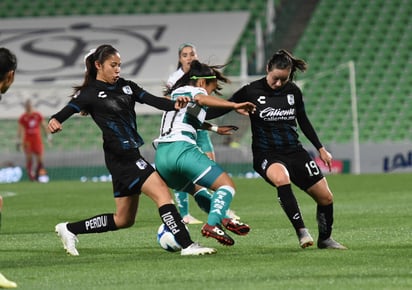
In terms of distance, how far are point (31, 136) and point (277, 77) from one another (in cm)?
1654

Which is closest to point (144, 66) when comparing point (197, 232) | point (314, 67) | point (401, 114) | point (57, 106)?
point (57, 106)

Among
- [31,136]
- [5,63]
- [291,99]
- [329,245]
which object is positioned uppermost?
[5,63]

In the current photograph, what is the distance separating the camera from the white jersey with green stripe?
8.89m

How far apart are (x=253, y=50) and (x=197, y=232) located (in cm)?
1763

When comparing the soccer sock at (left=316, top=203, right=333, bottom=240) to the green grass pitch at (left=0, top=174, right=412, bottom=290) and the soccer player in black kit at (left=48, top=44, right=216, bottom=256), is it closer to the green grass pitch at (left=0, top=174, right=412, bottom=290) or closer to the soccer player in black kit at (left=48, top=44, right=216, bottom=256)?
the green grass pitch at (left=0, top=174, right=412, bottom=290)

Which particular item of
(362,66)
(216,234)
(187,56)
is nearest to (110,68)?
(216,234)

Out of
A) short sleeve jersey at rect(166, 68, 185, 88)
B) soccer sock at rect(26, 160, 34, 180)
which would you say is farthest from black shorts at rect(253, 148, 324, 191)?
soccer sock at rect(26, 160, 34, 180)

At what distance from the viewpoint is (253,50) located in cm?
2830

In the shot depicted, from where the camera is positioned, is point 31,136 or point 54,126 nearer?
point 54,126

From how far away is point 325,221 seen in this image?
9.01m

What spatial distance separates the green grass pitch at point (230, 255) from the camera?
689 cm

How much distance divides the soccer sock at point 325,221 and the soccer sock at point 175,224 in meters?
1.32

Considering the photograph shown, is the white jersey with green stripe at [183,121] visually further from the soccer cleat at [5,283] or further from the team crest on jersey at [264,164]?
the soccer cleat at [5,283]

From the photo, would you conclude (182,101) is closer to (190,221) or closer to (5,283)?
(5,283)
